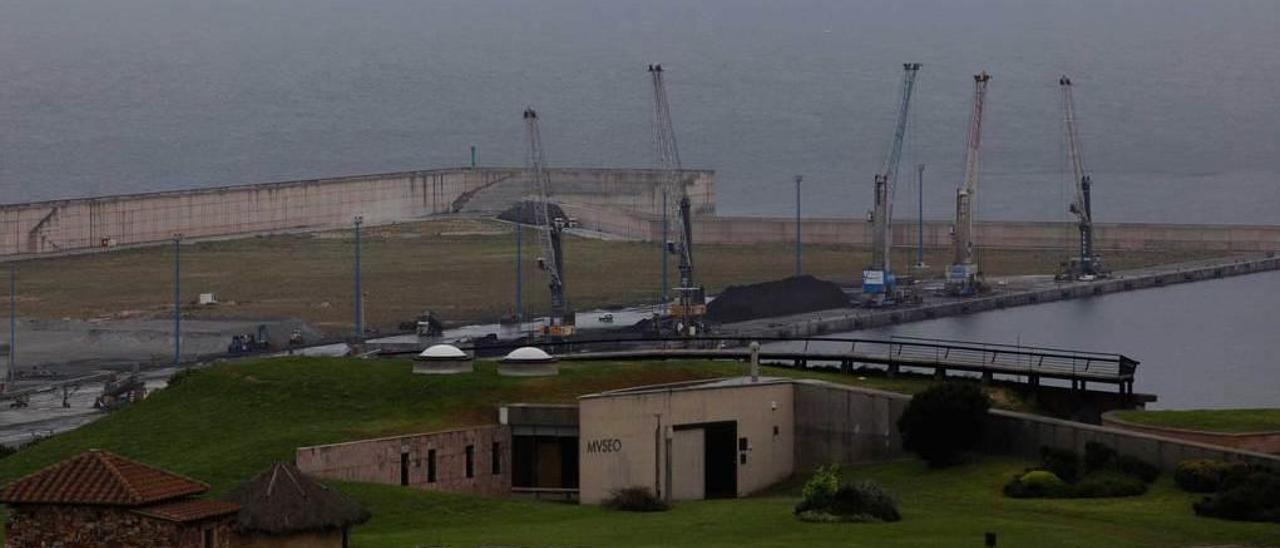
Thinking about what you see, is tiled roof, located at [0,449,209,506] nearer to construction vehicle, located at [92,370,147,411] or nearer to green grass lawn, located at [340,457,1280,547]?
green grass lawn, located at [340,457,1280,547]

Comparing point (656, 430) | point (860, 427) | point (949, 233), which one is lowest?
point (860, 427)

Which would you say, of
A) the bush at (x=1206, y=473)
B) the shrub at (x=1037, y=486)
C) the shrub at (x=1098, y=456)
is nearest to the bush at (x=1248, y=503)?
the bush at (x=1206, y=473)

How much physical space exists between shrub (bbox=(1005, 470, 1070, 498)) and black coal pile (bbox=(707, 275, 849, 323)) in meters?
67.5

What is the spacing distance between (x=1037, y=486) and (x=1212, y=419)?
6971 mm

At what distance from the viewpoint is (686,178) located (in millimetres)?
174500

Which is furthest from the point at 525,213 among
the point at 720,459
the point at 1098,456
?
the point at 1098,456

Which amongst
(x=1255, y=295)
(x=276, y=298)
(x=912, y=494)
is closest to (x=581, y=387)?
(x=912, y=494)

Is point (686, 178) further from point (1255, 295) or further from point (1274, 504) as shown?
point (1274, 504)

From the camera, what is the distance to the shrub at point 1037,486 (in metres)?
47.1

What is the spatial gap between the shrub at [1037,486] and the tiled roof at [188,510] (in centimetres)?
1646

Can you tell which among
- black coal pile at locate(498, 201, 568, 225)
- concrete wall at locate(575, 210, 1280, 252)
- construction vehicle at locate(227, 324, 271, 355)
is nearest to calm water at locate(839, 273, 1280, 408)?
concrete wall at locate(575, 210, 1280, 252)

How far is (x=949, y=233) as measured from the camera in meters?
165

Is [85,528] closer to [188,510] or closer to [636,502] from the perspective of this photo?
[188,510]

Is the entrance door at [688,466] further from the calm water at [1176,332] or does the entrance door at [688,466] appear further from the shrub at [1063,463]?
the calm water at [1176,332]
